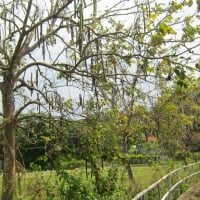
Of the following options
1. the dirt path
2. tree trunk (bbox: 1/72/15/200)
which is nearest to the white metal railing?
the dirt path

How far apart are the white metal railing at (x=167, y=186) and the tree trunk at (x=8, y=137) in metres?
2.26

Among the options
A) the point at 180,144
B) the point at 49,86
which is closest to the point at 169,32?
the point at 49,86

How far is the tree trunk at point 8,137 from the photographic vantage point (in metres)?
7.40

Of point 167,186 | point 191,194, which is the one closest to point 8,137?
point 167,186

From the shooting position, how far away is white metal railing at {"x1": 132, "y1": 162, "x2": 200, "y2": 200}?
262 inches

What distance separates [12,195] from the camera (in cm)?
736

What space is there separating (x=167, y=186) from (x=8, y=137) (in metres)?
3.86

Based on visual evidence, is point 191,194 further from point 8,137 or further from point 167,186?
point 8,137

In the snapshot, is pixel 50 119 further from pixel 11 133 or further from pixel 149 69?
pixel 149 69

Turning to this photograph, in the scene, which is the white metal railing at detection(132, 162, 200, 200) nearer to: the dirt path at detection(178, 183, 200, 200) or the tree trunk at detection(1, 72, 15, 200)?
the dirt path at detection(178, 183, 200, 200)

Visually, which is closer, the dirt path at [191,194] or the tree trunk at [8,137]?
the tree trunk at [8,137]

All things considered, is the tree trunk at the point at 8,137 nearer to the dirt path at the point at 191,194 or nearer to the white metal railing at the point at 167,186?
the white metal railing at the point at 167,186

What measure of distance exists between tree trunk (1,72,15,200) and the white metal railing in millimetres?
2260

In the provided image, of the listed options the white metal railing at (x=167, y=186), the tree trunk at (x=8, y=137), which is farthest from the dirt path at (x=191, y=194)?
the tree trunk at (x=8, y=137)
